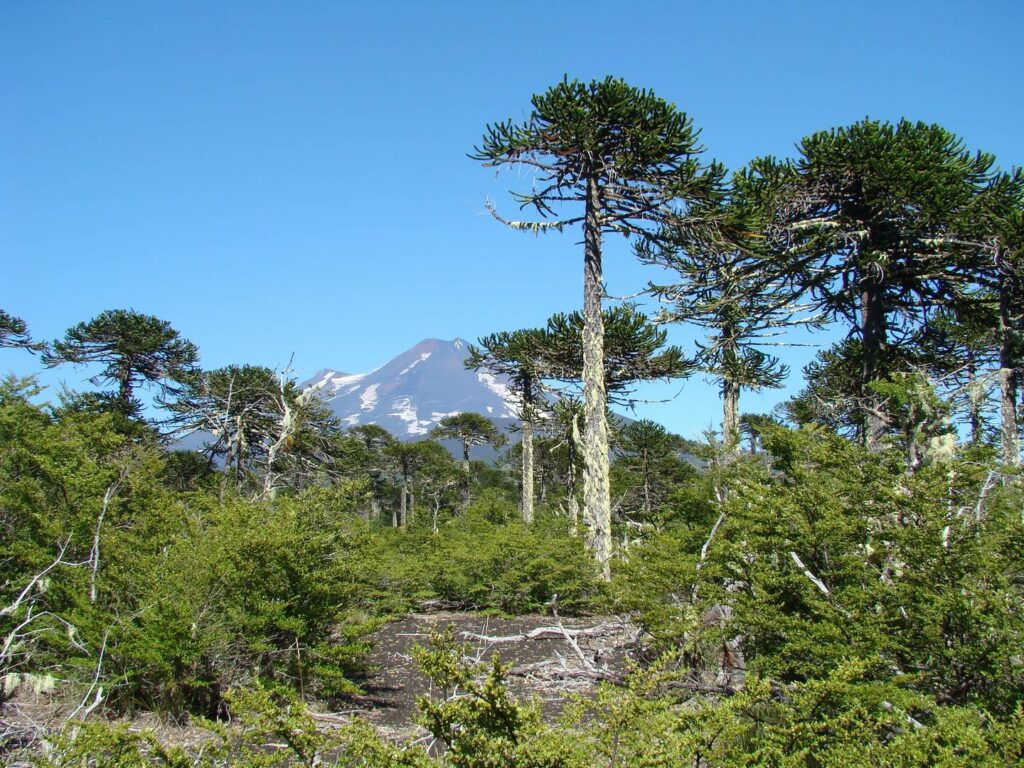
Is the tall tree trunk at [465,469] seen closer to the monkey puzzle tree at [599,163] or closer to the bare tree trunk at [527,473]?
the bare tree trunk at [527,473]

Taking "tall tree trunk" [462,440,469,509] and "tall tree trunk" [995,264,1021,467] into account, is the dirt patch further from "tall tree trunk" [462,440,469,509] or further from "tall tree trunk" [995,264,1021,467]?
"tall tree trunk" [462,440,469,509]

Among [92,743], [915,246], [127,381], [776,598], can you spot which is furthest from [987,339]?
[127,381]

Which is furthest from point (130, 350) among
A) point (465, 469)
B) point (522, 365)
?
point (465, 469)

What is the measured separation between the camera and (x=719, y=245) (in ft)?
39.7

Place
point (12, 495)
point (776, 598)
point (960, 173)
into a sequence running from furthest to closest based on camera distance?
point (960, 173), point (12, 495), point (776, 598)

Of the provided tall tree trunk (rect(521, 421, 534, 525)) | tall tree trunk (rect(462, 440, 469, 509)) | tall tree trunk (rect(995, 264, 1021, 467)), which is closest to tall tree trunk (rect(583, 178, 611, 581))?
tall tree trunk (rect(995, 264, 1021, 467))

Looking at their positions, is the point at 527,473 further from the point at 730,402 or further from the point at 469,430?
the point at 469,430

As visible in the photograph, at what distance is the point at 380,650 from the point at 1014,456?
9106mm

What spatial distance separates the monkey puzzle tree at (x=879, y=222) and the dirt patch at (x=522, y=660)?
5804mm

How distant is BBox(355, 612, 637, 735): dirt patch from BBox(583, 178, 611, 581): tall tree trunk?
1550 millimetres

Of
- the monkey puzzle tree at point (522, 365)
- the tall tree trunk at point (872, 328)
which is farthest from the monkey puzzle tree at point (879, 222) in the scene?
the monkey puzzle tree at point (522, 365)

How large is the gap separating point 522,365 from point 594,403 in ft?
23.2

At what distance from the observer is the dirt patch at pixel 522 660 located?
586 cm

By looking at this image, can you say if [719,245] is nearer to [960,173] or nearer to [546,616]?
[960,173]
